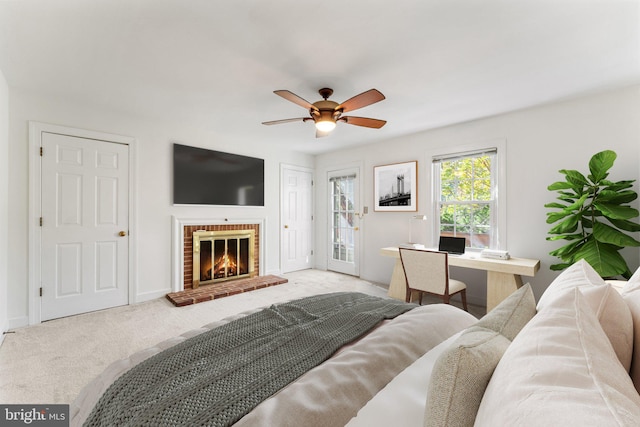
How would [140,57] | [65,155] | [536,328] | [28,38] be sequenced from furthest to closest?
[65,155] → [140,57] → [28,38] → [536,328]

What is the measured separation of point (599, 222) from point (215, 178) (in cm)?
453

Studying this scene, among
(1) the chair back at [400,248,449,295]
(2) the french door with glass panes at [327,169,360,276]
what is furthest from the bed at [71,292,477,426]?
(2) the french door with glass panes at [327,169,360,276]

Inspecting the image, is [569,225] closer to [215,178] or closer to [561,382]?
[561,382]

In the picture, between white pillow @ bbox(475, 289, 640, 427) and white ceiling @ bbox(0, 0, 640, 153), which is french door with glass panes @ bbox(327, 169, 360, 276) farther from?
white pillow @ bbox(475, 289, 640, 427)

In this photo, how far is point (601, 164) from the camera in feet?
8.25

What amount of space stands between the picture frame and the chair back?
138cm

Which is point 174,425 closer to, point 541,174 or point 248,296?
point 248,296

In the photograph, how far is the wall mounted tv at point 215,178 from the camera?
13.1ft

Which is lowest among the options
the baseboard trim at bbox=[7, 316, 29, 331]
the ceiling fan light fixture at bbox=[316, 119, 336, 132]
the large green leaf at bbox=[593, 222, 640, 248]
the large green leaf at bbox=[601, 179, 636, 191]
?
the baseboard trim at bbox=[7, 316, 29, 331]

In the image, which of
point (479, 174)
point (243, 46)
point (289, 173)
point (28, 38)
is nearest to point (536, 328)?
point (243, 46)

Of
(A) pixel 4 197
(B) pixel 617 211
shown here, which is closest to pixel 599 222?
(B) pixel 617 211

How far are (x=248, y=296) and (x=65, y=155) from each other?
2.70 m

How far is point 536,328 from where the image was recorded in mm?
669

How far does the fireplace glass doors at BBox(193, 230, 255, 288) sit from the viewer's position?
13.7 feet
